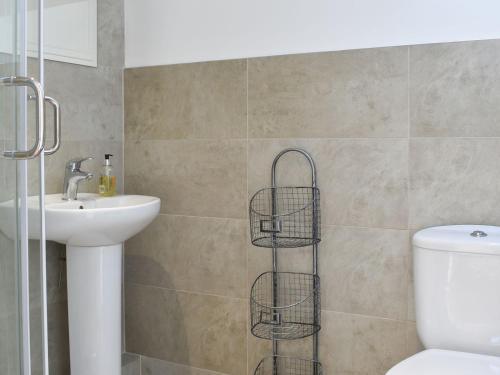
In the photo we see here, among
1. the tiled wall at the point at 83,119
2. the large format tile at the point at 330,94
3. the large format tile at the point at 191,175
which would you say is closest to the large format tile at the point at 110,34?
the tiled wall at the point at 83,119

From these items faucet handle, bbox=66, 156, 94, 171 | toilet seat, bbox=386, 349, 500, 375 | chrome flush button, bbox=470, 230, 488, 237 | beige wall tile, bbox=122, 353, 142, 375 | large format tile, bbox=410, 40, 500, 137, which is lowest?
beige wall tile, bbox=122, 353, 142, 375

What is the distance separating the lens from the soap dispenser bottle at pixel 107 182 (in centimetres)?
238

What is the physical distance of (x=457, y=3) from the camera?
1.96 metres

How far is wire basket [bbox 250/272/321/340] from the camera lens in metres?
2.19

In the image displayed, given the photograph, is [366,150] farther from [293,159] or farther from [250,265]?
[250,265]

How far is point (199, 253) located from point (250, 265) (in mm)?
251

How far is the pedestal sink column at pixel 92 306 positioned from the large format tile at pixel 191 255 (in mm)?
396

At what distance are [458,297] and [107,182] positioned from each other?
144 cm

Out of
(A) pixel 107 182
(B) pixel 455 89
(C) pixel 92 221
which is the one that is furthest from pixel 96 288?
(B) pixel 455 89

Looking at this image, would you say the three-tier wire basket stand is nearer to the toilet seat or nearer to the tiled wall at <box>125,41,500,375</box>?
the tiled wall at <box>125,41,500,375</box>

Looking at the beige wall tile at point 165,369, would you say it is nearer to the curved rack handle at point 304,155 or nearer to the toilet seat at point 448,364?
the curved rack handle at point 304,155

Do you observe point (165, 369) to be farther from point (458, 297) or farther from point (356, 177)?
point (458, 297)

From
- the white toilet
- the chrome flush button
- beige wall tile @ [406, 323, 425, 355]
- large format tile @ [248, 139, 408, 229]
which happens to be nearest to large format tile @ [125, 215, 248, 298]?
large format tile @ [248, 139, 408, 229]

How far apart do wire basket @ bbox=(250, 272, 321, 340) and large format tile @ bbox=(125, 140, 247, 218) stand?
31cm
